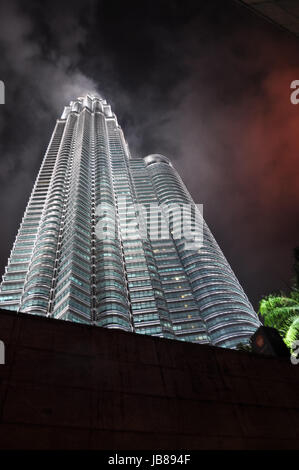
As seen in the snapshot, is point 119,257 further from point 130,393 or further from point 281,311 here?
point 130,393

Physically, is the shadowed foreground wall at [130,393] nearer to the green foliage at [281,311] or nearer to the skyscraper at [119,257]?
the green foliage at [281,311]

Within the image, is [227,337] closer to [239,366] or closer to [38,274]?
[38,274]

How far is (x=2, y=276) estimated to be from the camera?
345 feet

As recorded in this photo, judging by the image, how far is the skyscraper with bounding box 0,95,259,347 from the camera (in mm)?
96188

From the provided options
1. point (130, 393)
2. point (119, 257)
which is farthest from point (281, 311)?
point (119, 257)

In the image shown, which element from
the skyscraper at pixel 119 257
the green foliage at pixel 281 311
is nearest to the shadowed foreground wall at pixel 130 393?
the green foliage at pixel 281 311

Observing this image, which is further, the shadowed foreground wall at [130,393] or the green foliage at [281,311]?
the green foliage at [281,311]

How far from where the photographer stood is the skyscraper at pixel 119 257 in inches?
3787

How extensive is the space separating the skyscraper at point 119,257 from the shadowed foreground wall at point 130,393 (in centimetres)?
8087

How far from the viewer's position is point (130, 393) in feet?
28.1

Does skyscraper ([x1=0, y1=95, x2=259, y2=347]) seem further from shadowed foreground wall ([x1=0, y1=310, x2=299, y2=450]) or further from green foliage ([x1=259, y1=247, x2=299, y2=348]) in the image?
shadowed foreground wall ([x1=0, y1=310, x2=299, y2=450])

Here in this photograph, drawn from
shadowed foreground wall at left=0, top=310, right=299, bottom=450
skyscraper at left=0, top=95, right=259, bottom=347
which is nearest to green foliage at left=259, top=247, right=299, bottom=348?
shadowed foreground wall at left=0, top=310, right=299, bottom=450

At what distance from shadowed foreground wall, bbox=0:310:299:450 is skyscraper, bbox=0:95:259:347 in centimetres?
8087
